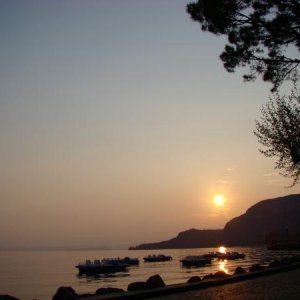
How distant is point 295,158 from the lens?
93.0 ft

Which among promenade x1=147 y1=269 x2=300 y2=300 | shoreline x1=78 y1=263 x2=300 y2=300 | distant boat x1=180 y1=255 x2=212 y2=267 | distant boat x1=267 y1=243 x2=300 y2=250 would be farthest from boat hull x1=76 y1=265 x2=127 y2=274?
promenade x1=147 y1=269 x2=300 y2=300

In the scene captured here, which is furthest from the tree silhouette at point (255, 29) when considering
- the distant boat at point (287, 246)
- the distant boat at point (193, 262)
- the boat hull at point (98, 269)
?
the distant boat at point (287, 246)

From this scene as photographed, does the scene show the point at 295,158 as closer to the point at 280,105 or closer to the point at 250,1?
the point at 280,105

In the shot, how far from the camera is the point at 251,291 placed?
56.9ft

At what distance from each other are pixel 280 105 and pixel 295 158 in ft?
11.9

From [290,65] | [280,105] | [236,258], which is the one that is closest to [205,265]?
[236,258]

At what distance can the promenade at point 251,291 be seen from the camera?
1580cm

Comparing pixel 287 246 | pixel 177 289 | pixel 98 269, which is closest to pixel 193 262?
pixel 98 269

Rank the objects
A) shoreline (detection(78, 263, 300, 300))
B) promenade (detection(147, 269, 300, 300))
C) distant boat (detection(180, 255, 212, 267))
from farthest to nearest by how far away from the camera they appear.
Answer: distant boat (detection(180, 255, 212, 267)), promenade (detection(147, 269, 300, 300)), shoreline (detection(78, 263, 300, 300))

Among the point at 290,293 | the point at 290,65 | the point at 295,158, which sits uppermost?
the point at 290,65

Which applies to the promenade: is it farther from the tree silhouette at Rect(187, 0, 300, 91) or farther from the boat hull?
the boat hull

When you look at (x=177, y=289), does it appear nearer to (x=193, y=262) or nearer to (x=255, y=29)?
(x=255, y=29)

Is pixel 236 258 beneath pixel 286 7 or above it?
beneath

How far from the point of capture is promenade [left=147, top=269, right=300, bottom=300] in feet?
51.8
